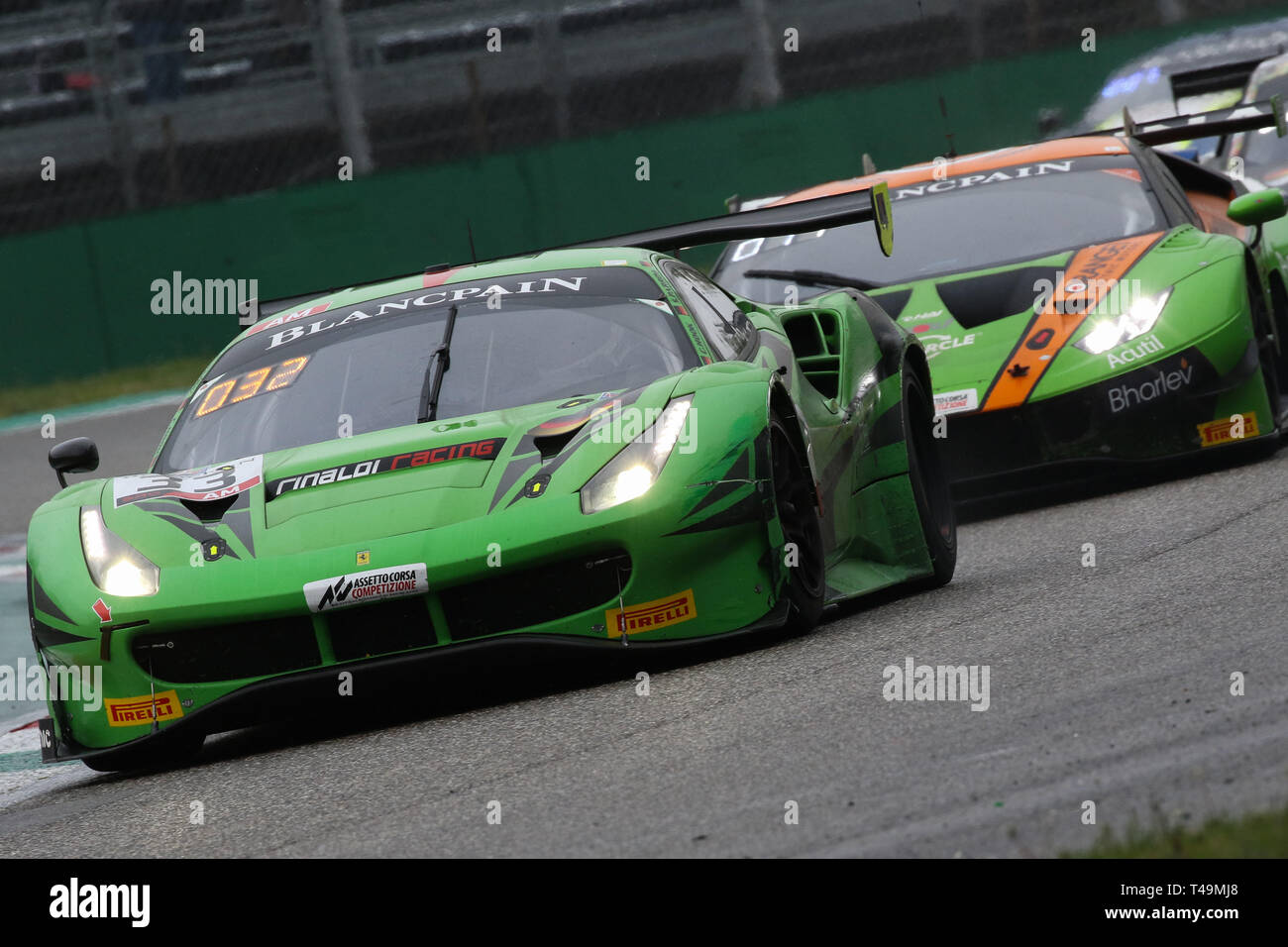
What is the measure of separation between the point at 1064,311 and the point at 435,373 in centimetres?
308

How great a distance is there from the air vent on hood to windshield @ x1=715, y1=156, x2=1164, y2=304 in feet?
0.51

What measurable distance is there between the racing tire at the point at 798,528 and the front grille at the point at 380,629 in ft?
2.81

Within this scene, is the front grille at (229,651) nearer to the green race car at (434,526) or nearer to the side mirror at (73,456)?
the green race car at (434,526)

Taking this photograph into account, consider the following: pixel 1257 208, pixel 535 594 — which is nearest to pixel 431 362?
pixel 535 594

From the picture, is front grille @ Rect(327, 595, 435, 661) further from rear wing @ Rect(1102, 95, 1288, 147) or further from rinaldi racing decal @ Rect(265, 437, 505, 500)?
rear wing @ Rect(1102, 95, 1288, 147)

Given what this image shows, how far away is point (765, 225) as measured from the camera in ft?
21.3

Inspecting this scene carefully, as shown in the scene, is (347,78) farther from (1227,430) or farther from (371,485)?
(371,485)

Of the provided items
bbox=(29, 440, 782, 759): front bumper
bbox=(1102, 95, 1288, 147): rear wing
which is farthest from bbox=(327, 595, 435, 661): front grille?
bbox=(1102, 95, 1288, 147): rear wing

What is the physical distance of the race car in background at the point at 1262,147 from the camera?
12000 millimetres
